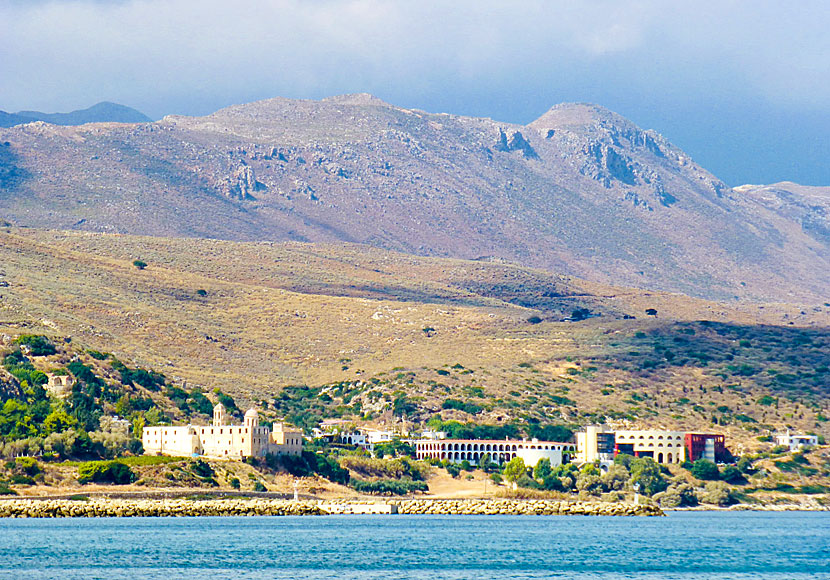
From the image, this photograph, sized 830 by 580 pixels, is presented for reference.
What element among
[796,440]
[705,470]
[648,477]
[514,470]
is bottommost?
[648,477]

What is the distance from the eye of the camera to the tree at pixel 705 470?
14225 cm

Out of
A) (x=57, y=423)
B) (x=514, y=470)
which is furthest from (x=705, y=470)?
(x=57, y=423)

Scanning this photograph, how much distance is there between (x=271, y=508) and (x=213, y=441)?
17730 mm

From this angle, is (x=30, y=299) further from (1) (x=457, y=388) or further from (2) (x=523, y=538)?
(2) (x=523, y=538)

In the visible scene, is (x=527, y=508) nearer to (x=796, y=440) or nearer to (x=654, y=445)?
(x=654, y=445)

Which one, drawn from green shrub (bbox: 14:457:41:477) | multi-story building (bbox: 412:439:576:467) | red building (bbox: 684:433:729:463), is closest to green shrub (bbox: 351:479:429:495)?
multi-story building (bbox: 412:439:576:467)

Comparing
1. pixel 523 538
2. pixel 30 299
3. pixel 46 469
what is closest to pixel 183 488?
pixel 46 469

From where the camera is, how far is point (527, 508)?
4835 inches

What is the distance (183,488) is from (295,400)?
205ft

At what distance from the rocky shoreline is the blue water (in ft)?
3.95

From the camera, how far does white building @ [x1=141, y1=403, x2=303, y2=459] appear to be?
128 metres

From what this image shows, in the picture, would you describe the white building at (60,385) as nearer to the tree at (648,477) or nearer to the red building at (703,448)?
the tree at (648,477)

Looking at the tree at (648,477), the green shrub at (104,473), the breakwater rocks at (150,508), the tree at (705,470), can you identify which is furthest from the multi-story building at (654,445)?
the green shrub at (104,473)

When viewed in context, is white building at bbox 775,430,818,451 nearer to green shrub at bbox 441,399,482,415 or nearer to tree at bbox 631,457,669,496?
tree at bbox 631,457,669,496
